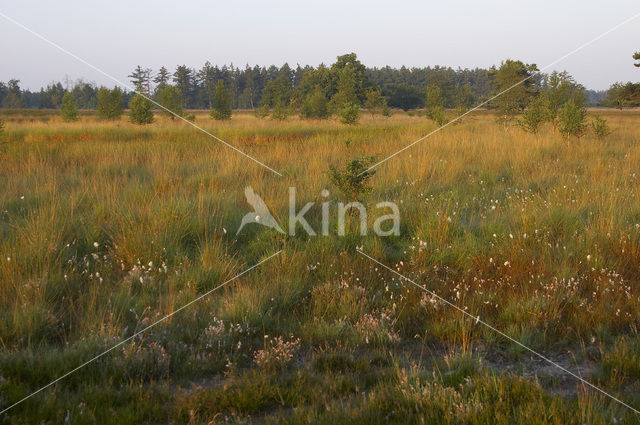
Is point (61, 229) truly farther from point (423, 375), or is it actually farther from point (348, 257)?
point (423, 375)

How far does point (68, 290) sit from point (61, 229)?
3.62ft

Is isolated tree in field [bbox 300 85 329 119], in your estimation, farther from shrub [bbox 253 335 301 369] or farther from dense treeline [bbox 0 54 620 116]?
shrub [bbox 253 335 301 369]

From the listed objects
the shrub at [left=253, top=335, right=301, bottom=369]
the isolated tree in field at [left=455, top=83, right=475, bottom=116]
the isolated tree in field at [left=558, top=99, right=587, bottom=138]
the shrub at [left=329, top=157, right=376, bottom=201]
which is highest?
the isolated tree in field at [left=455, top=83, right=475, bottom=116]

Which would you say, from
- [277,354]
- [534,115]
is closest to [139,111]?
[534,115]

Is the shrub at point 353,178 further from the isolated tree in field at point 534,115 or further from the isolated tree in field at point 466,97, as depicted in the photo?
the isolated tree in field at point 466,97

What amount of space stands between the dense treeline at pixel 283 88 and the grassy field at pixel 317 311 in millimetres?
25499

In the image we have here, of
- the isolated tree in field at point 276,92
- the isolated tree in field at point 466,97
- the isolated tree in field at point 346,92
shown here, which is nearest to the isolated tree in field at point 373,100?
the isolated tree in field at point 346,92

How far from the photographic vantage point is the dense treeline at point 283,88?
1827 inches

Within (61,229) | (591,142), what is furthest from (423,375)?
(591,142)

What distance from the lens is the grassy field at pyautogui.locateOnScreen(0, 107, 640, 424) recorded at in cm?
232

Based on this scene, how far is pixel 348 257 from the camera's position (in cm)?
433

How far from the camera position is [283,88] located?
50.4 meters

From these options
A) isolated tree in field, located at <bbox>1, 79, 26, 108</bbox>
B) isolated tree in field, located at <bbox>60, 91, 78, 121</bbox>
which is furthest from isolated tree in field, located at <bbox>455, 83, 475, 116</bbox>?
isolated tree in field, located at <bbox>1, 79, 26, 108</bbox>

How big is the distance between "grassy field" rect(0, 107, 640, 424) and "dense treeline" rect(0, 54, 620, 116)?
25499mm
